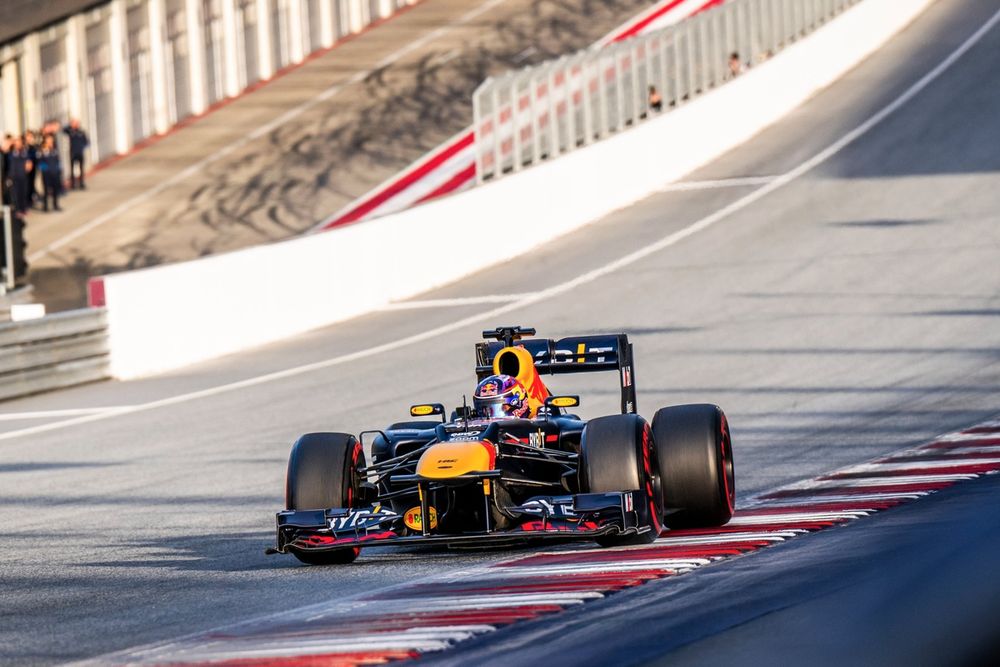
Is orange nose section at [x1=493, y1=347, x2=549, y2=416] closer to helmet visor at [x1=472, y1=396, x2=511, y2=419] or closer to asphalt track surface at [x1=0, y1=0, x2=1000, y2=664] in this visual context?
helmet visor at [x1=472, y1=396, x2=511, y2=419]

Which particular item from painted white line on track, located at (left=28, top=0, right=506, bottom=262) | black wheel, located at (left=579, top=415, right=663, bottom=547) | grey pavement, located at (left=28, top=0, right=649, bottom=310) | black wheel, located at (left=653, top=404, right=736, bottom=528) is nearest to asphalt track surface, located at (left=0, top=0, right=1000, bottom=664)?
Result: black wheel, located at (left=579, top=415, right=663, bottom=547)

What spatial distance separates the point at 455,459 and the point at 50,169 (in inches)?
1012

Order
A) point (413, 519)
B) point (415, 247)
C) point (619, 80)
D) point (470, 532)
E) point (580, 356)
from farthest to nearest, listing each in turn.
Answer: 1. point (619, 80)
2. point (415, 247)
3. point (580, 356)
4. point (413, 519)
5. point (470, 532)

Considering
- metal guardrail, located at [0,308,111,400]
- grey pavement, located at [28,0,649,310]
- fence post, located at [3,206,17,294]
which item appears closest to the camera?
metal guardrail, located at [0,308,111,400]

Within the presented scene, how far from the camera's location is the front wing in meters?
8.94

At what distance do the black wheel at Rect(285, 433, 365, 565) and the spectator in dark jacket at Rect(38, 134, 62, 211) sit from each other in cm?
2383

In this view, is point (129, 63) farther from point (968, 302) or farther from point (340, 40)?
point (968, 302)

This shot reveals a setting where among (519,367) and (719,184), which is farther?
(719,184)

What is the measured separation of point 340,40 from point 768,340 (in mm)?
30859

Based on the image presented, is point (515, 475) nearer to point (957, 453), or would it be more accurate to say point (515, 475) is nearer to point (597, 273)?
point (957, 453)

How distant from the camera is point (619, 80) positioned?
31531mm

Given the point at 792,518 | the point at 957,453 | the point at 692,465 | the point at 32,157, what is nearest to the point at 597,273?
the point at 957,453

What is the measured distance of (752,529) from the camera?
962 cm

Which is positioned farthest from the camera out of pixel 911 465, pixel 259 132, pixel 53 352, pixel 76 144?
pixel 259 132
